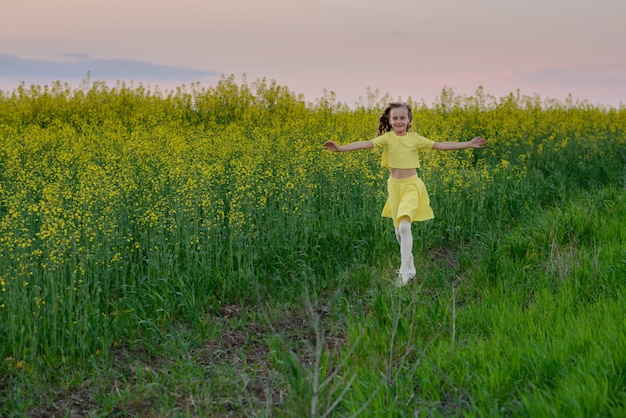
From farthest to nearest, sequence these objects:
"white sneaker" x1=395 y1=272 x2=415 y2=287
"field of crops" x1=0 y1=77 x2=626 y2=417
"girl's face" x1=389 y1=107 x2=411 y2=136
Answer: "girl's face" x1=389 y1=107 x2=411 y2=136 → "white sneaker" x1=395 y1=272 x2=415 y2=287 → "field of crops" x1=0 y1=77 x2=626 y2=417

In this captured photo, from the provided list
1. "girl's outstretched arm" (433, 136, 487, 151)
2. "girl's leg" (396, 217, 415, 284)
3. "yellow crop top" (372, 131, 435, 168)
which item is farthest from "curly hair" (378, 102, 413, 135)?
"girl's leg" (396, 217, 415, 284)

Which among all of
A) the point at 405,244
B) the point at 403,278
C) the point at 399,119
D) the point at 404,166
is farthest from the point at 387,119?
the point at 403,278

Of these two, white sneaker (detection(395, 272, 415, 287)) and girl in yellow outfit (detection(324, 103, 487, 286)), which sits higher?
girl in yellow outfit (detection(324, 103, 487, 286))

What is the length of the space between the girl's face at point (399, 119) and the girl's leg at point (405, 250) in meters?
0.89

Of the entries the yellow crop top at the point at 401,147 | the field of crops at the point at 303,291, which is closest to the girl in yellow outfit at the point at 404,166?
the yellow crop top at the point at 401,147

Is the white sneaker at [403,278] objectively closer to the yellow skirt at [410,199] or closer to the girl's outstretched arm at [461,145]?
the yellow skirt at [410,199]

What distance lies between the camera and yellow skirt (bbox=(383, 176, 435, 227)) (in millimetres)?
6570

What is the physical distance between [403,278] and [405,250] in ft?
0.89

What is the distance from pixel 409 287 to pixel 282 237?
5.09 feet

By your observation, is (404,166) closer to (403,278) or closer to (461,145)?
(461,145)

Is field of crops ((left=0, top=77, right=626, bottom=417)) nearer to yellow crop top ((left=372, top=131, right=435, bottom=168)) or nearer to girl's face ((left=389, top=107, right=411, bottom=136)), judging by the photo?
yellow crop top ((left=372, top=131, right=435, bottom=168))

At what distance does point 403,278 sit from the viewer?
21.7 feet

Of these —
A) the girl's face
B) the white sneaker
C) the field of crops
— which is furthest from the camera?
the girl's face

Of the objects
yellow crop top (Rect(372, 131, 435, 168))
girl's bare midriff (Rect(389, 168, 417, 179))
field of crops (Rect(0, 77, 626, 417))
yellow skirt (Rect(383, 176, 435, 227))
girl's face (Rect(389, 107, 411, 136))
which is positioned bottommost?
field of crops (Rect(0, 77, 626, 417))
